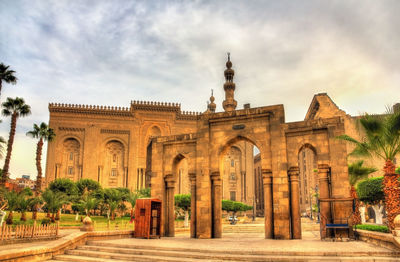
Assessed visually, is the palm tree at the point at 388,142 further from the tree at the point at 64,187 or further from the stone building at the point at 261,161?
the tree at the point at 64,187

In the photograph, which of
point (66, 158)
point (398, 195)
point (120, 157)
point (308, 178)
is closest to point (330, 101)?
point (308, 178)

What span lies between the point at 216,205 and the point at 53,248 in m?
7.06

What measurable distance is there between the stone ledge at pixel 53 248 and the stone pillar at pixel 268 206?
5630 mm

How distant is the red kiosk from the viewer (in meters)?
14.5

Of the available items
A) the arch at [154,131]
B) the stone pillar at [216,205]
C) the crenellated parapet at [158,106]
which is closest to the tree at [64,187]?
the arch at [154,131]

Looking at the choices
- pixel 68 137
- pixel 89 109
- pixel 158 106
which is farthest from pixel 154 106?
pixel 68 137

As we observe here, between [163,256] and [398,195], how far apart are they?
7928 mm

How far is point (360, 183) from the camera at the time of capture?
24406 mm

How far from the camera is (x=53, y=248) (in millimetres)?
10539

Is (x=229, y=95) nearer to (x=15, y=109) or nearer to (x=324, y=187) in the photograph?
(x=15, y=109)

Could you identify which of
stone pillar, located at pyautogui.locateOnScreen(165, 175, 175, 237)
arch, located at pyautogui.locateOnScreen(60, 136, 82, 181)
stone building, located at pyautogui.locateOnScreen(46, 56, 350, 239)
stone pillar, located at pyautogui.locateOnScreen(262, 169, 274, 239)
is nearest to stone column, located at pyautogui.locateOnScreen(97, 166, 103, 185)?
arch, located at pyautogui.locateOnScreen(60, 136, 82, 181)

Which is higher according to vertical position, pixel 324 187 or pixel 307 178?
pixel 307 178

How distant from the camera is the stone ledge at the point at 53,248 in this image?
8977mm

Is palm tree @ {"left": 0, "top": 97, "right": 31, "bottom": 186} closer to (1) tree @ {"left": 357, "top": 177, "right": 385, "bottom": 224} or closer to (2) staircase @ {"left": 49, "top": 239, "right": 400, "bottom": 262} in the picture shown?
(2) staircase @ {"left": 49, "top": 239, "right": 400, "bottom": 262}
